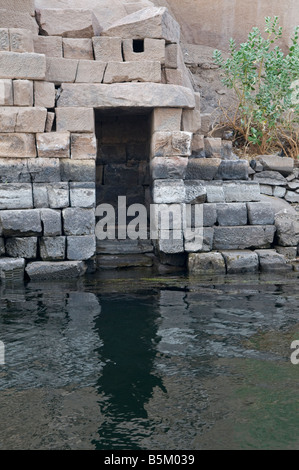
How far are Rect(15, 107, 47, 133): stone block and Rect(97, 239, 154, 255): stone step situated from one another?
242 centimetres

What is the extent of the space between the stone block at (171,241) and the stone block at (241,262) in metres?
0.77

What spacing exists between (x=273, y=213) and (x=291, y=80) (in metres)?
3.55

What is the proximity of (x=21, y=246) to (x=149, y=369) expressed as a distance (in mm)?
4586

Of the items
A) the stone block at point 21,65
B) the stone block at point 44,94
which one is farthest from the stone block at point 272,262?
the stone block at point 21,65

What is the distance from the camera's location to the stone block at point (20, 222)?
8766 mm

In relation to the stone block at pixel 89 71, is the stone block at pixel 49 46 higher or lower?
higher

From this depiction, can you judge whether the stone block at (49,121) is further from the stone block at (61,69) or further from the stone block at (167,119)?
the stone block at (167,119)

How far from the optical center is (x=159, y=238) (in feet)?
30.6

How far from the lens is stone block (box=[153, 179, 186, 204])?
9305 millimetres

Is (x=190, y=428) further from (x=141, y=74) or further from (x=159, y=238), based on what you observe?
(x=141, y=74)

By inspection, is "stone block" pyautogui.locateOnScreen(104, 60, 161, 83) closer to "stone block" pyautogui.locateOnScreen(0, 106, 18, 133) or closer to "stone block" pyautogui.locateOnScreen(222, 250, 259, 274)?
"stone block" pyautogui.locateOnScreen(0, 106, 18, 133)

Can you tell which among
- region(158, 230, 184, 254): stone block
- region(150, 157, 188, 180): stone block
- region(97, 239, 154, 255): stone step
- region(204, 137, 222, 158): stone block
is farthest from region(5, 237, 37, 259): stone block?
region(204, 137, 222, 158): stone block

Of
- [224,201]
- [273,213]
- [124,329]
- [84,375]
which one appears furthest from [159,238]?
[84,375]

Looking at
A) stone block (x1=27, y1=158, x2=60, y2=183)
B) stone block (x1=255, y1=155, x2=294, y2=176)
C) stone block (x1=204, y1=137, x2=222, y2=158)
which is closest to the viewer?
stone block (x1=27, y1=158, x2=60, y2=183)
